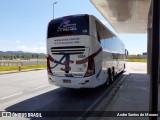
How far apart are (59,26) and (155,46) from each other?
8205 millimetres

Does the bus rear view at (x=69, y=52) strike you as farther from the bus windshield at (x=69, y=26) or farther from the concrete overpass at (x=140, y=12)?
the concrete overpass at (x=140, y=12)

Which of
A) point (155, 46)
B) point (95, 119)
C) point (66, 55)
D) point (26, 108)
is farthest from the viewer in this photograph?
point (66, 55)

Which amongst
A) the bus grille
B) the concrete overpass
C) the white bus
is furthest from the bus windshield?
the concrete overpass

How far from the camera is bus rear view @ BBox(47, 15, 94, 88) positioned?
11.3 m

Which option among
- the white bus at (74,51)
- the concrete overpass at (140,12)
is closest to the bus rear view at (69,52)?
the white bus at (74,51)

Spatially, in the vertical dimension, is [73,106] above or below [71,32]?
below

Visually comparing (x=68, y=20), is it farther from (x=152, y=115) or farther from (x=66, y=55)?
(x=152, y=115)

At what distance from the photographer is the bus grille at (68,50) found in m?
11.4

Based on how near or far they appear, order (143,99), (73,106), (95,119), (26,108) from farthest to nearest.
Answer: (143,99) → (73,106) → (26,108) → (95,119)

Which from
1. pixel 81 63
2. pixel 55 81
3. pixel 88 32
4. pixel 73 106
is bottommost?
pixel 73 106

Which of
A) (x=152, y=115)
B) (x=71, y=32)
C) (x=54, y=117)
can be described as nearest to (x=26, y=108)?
(x=54, y=117)

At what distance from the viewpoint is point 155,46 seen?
4.30 meters

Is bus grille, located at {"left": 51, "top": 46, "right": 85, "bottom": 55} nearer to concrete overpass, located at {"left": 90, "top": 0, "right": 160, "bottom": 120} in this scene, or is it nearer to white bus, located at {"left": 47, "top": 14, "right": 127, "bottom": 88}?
white bus, located at {"left": 47, "top": 14, "right": 127, "bottom": 88}

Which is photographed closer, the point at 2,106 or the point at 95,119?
the point at 95,119
